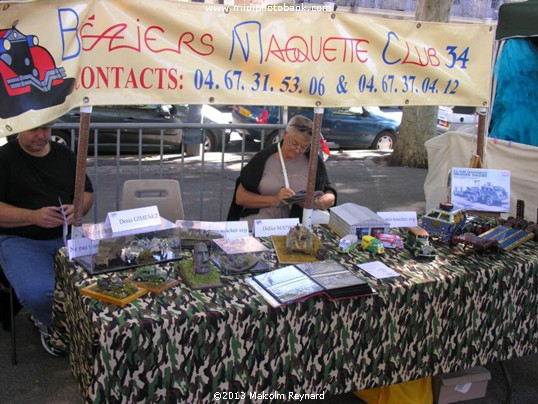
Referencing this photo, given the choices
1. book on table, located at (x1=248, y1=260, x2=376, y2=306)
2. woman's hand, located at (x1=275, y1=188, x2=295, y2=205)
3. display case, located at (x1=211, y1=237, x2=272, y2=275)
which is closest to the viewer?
book on table, located at (x1=248, y1=260, x2=376, y2=306)

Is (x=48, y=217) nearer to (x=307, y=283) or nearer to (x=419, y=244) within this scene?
(x=307, y=283)

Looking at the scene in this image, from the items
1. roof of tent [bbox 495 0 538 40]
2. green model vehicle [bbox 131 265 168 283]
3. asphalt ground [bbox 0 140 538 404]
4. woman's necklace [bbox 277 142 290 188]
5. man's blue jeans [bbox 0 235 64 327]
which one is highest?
roof of tent [bbox 495 0 538 40]

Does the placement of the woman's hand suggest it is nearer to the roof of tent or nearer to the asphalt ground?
the asphalt ground

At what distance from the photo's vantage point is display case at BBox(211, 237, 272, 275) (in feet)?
8.53

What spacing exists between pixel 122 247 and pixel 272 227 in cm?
89

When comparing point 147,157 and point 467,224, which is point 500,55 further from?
point 147,157

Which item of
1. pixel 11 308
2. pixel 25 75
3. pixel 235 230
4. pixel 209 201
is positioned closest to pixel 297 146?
pixel 235 230

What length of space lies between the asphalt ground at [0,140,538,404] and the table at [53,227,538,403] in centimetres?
43

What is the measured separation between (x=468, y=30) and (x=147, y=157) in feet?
24.3

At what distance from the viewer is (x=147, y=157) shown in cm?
986

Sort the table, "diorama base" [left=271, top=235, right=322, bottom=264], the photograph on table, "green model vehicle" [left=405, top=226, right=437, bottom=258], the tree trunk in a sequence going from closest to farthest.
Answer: the table → "diorama base" [left=271, top=235, right=322, bottom=264] → "green model vehicle" [left=405, top=226, right=437, bottom=258] → the photograph on table → the tree trunk

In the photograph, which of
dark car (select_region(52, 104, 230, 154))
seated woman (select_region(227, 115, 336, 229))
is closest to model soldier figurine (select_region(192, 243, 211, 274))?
seated woman (select_region(227, 115, 336, 229))

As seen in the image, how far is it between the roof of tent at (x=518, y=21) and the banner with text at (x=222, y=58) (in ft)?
3.04

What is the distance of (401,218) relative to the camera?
3295mm
